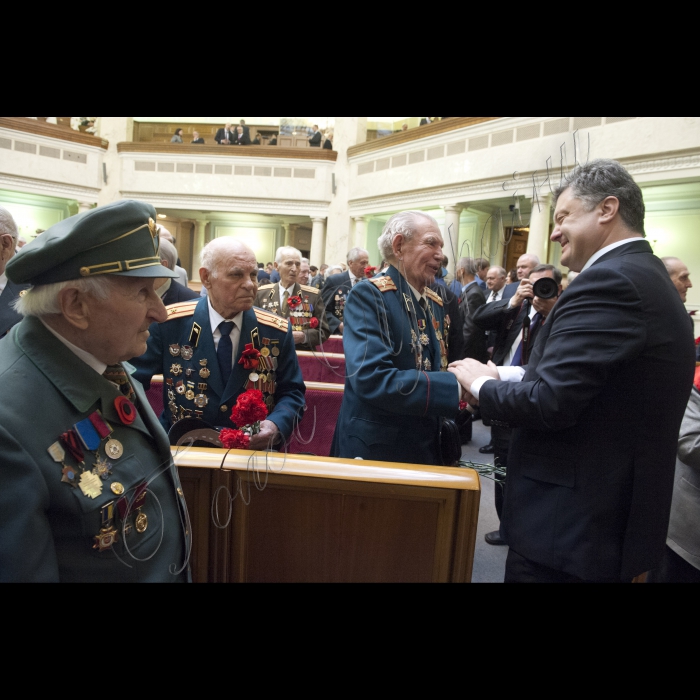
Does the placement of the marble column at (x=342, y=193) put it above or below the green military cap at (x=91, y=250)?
above

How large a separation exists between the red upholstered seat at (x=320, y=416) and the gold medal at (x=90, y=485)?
218 cm

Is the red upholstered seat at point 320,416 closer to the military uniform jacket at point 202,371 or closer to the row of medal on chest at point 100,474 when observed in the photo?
the military uniform jacket at point 202,371

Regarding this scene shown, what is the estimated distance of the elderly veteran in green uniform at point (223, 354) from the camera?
210 centimetres

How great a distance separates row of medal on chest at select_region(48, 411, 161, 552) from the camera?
0.98 metres

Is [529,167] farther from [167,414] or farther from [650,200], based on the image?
[167,414]

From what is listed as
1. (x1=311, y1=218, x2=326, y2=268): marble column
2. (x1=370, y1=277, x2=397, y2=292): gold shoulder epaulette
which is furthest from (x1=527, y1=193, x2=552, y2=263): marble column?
(x1=370, y1=277, x2=397, y2=292): gold shoulder epaulette

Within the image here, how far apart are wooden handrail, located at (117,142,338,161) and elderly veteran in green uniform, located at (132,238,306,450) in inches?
634

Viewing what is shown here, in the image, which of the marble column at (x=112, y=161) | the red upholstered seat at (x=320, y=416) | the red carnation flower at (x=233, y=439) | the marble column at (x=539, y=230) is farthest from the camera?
the marble column at (x=112, y=161)

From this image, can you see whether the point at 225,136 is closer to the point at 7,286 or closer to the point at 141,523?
the point at 7,286

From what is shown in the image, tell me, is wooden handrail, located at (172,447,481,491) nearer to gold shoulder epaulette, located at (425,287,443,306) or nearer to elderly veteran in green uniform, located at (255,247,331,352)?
gold shoulder epaulette, located at (425,287,443,306)

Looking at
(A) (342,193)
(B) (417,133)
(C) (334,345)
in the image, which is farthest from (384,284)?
(A) (342,193)

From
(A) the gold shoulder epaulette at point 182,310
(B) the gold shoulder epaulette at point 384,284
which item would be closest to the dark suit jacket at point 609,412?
(B) the gold shoulder epaulette at point 384,284

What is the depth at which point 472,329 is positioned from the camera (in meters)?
4.58

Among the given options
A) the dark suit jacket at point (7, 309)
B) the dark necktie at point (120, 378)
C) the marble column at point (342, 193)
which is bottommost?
the dark necktie at point (120, 378)
